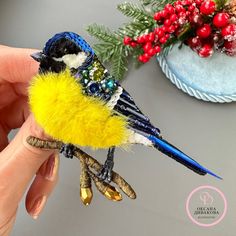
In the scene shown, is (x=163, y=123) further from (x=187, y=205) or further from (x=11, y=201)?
(x=11, y=201)

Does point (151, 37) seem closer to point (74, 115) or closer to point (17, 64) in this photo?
point (17, 64)

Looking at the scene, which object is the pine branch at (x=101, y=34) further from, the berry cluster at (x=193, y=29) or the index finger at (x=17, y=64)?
the index finger at (x=17, y=64)

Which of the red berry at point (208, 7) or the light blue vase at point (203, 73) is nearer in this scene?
the red berry at point (208, 7)

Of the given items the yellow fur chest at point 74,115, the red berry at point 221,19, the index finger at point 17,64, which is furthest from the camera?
the red berry at point 221,19

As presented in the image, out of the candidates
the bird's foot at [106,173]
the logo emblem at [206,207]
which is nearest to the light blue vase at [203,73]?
the logo emblem at [206,207]

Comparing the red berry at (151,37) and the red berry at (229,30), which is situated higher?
the red berry at (229,30)

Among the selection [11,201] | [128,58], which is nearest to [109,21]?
[128,58]

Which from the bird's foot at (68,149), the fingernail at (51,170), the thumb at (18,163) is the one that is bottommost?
the fingernail at (51,170)
